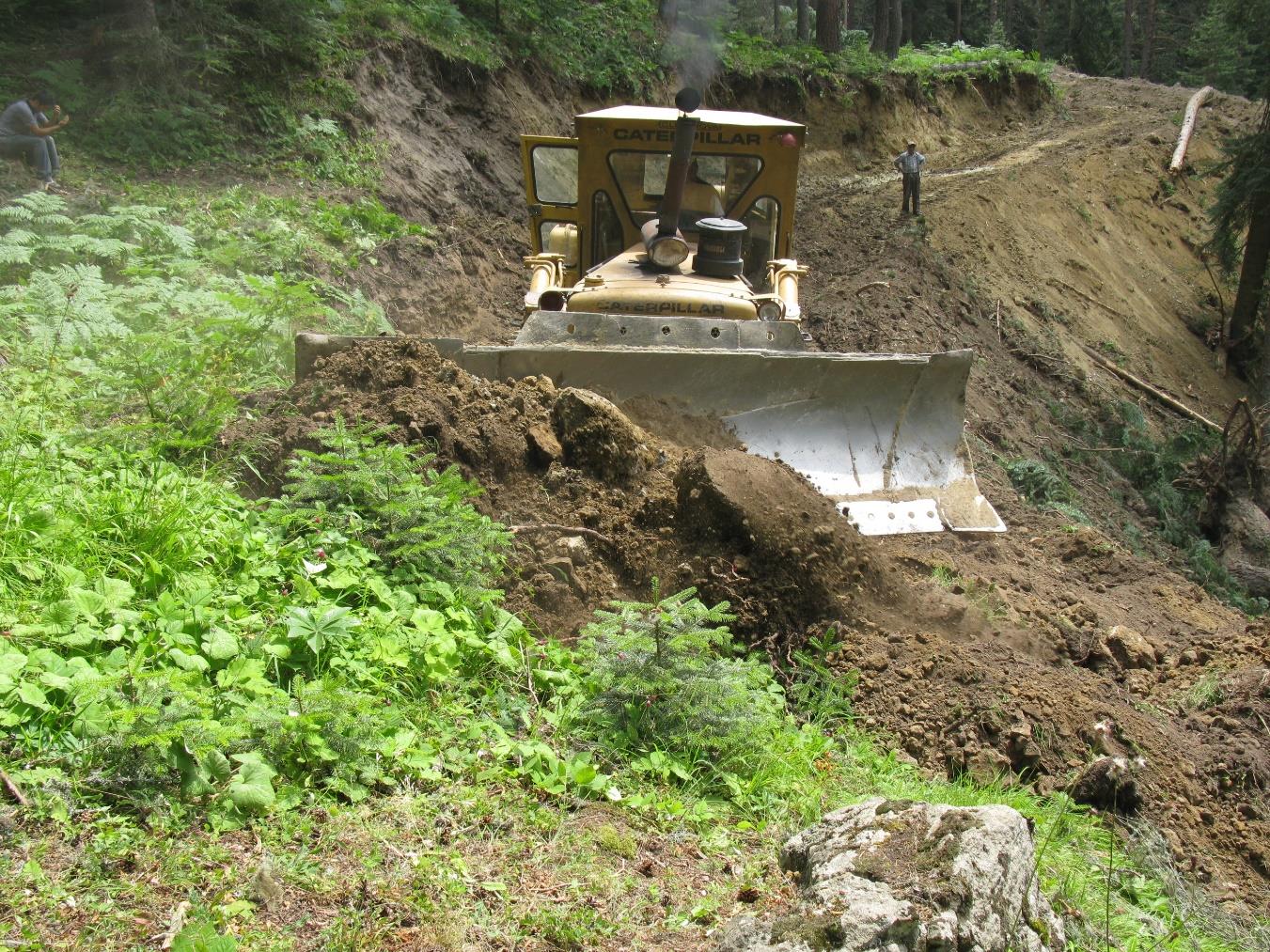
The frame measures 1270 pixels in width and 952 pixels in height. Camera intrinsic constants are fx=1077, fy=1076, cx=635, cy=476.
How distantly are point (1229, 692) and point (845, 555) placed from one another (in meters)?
2.04

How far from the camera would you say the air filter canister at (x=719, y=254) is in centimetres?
810

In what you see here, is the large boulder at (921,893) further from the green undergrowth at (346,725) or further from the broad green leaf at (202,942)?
the broad green leaf at (202,942)

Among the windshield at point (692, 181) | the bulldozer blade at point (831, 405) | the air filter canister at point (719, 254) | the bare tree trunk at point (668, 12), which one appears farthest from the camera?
the bare tree trunk at point (668, 12)

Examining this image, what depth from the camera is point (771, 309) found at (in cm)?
780

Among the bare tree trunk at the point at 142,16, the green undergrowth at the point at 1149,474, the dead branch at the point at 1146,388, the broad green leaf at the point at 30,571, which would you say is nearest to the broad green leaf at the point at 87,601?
the broad green leaf at the point at 30,571

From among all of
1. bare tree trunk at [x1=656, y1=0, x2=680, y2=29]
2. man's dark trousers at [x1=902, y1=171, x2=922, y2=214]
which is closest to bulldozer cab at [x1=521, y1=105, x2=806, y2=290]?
man's dark trousers at [x1=902, y1=171, x2=922, y2=214]

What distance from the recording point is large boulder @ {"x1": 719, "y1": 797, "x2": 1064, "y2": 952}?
8.87ft

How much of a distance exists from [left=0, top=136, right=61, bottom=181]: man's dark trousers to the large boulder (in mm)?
10754

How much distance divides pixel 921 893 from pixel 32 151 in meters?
11.3

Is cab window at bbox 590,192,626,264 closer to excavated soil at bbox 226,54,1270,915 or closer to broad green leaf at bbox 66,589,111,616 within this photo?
excavated soil at bbox 226,54,1270,915

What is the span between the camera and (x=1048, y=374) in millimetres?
12969

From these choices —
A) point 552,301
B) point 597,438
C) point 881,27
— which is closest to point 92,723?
point 597,438

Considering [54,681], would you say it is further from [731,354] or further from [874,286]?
[874,286]

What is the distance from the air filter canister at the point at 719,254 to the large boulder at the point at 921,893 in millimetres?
5550
